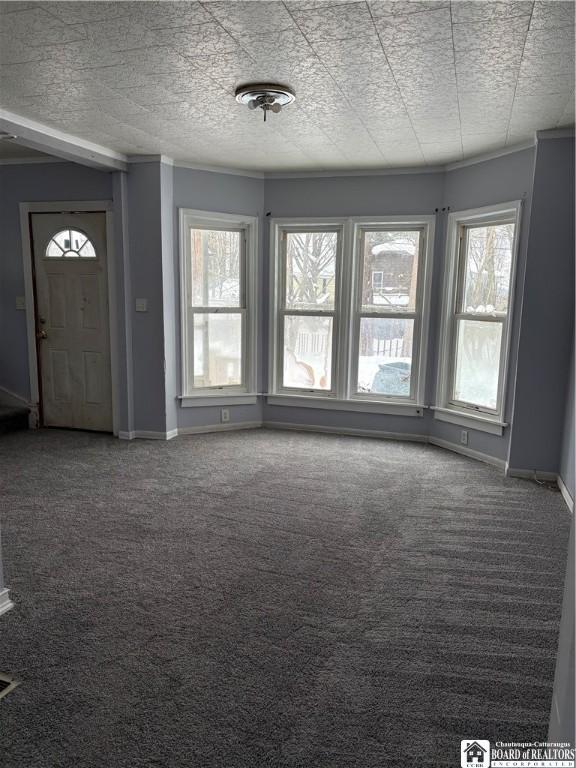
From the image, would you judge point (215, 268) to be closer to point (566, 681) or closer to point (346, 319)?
point (346, 319)

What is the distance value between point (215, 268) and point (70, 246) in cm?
140

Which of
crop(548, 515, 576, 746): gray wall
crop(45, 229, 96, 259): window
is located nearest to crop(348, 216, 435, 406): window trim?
crop(45, 229, 96, 259): window

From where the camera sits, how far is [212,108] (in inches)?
136

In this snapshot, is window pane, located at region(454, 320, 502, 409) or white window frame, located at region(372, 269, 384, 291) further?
white window frame, located at region(372, 269, 384, 291)

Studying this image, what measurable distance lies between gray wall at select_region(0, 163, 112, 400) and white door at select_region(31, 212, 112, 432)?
0.58ft

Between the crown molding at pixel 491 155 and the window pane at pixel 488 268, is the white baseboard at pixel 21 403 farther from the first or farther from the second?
the crown molding at pixel 491 155

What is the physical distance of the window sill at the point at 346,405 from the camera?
5309mm

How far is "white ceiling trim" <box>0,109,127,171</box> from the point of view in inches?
147

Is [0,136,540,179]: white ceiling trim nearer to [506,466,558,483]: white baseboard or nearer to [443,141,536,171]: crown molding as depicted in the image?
[443,141,536,171]: crown molding

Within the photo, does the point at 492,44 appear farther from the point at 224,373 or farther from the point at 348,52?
the point at 224,373

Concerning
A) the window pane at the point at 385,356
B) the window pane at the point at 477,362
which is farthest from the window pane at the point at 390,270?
the window pane at the point at 477,362

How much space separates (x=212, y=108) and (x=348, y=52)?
3.82 feet

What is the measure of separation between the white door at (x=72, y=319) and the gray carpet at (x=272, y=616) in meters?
1.27

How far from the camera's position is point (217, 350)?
551cm
